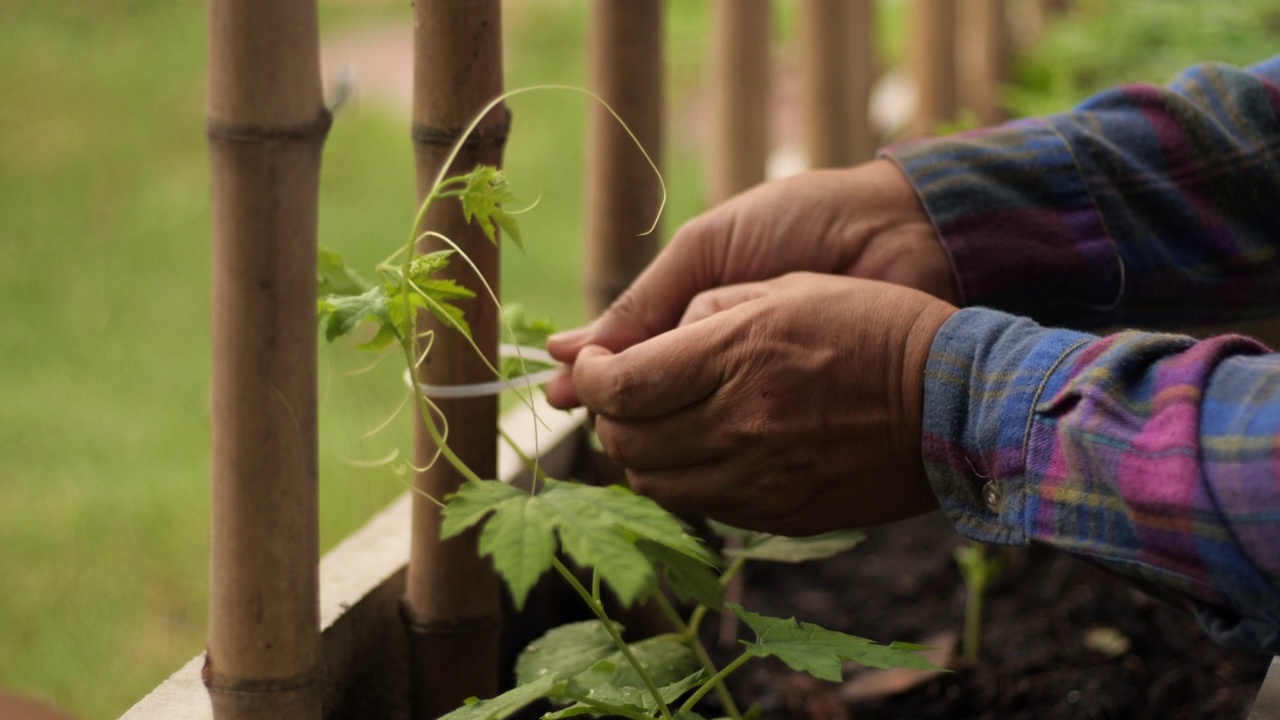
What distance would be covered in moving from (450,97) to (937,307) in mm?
385

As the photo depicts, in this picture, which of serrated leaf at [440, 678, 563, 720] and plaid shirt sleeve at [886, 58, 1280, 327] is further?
plaid shirt sleeve at [886, 58, 1280, 327]

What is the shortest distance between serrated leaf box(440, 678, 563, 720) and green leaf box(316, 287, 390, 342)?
0.24 metres

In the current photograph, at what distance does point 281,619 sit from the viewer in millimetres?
833

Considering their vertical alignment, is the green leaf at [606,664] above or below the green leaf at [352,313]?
below

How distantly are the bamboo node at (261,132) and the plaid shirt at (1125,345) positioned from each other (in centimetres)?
44

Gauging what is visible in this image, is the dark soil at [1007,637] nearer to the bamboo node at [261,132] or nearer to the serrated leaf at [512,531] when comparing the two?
the serrated leaf at [512,531]

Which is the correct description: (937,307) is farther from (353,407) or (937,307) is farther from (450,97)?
(353,407)

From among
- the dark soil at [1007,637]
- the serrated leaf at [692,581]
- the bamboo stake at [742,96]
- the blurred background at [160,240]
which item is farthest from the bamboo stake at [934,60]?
the serrated leaf at [692,581]

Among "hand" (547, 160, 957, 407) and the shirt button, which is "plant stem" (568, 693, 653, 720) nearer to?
the shirt button

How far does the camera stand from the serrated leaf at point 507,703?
72 cm

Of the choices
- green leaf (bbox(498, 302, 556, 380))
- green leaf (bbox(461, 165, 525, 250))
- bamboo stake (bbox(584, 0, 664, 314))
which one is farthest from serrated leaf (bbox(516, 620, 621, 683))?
bamboo stake (bbox(584, 0, 664, 314))

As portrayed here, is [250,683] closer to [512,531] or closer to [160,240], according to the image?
[512,531]

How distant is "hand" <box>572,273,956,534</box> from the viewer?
2.90ft

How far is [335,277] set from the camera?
0.90 meters
